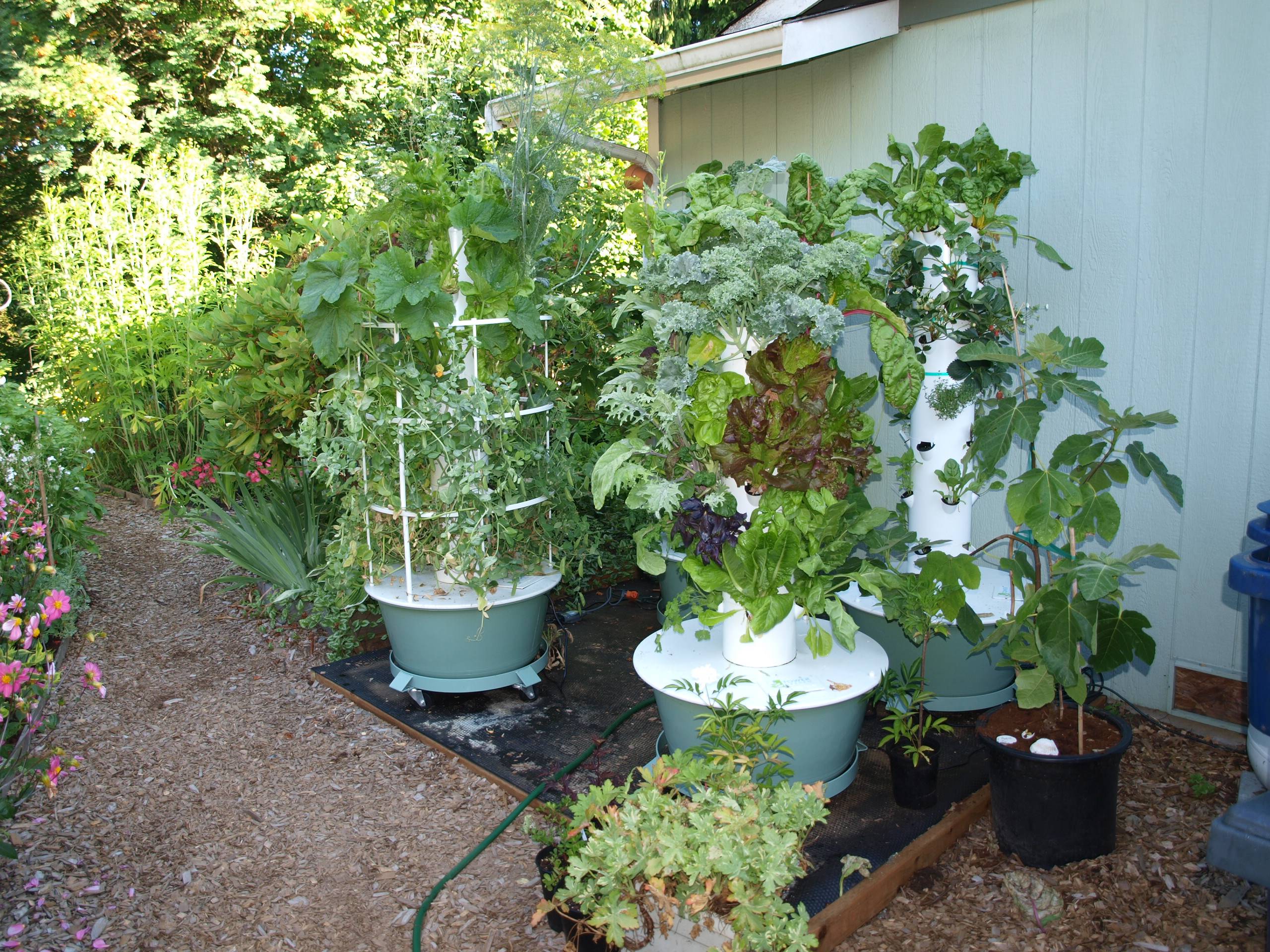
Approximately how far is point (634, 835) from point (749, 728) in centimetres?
43

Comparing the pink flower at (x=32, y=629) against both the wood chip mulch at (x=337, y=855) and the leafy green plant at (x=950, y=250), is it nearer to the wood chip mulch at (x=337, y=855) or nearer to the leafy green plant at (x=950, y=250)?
the wood chip mulch at (x=337, y=855)

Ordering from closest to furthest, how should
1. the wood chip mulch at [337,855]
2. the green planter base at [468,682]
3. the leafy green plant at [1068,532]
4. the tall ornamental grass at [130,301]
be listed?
the wood chip mulch at [337,855] < the leafy green plant at [1068,532] < the green planter base at [468,682] < the tall ornamental grass at [130,301]

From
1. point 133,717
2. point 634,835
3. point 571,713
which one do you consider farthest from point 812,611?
point 133,717

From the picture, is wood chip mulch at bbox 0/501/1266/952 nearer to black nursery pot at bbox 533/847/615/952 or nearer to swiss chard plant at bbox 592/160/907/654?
black nursery pot at bbox 533/847/615/952

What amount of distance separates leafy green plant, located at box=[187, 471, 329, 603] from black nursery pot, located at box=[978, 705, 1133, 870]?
2.57 meters

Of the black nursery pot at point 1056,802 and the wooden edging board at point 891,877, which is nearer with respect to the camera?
the wooden edging board at point 891,877

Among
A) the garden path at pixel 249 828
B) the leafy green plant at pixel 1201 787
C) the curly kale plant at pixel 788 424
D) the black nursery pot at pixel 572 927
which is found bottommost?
the garden path at pixel 249 828

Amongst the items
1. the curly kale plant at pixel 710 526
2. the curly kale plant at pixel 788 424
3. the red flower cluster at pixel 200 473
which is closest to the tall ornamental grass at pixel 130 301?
the red flower cluster at pixel 200 473

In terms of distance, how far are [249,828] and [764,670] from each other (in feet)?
4.79

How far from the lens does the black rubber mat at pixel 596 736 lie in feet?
7.18

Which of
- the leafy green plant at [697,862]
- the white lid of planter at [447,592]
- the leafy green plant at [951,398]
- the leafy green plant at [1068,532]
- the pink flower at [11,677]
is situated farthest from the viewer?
the white lid of planter at [447,592]

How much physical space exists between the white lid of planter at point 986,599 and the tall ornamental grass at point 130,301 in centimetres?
432

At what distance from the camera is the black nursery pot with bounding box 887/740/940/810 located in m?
2.27

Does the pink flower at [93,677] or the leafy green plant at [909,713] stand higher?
the pink flower at [93,677]
